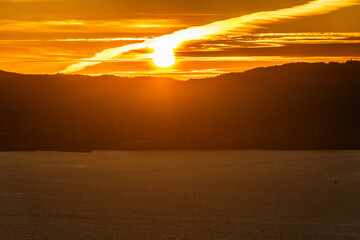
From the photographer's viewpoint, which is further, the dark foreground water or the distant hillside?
the distant hillside

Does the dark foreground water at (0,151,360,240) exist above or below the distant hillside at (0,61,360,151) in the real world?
below

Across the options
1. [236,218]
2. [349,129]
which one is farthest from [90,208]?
[349,129]

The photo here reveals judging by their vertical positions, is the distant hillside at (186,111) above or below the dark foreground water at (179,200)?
above

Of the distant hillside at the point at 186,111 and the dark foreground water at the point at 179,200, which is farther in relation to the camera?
the distant hillside at the point at 186,111

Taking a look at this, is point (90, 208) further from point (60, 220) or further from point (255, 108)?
point (255, 108)
